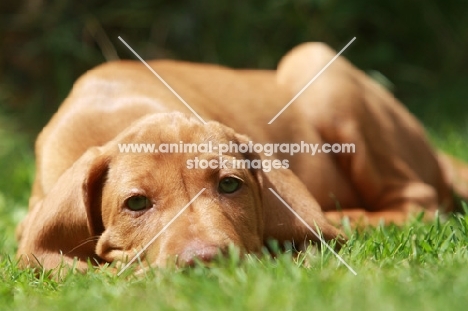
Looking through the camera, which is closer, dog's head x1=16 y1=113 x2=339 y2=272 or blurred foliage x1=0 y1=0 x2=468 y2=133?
dog's head x1=16 y1=113 x2=339 y2=272

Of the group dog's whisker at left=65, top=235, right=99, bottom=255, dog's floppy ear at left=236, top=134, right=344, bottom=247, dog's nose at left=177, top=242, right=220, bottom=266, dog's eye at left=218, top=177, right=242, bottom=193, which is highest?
dog's eye at left=218, top=177, right=242, bottom=193

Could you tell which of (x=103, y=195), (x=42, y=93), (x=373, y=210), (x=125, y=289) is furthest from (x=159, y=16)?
(x=125, y=289)

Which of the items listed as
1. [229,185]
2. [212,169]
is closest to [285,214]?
[229,185]

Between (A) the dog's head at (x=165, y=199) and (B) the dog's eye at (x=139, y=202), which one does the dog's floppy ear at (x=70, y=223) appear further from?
(B) the dog's eye at (x=139, y=202)

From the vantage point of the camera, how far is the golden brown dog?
12.1ft

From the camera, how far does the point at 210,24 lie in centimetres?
873

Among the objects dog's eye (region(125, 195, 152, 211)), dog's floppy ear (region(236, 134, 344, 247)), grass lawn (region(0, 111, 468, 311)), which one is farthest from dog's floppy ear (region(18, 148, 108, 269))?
dog's floppy ear (region(236, 134, 344, 247))

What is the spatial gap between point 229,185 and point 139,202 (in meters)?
0.39

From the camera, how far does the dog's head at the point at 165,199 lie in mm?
3604

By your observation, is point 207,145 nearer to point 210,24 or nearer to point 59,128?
point 59,128

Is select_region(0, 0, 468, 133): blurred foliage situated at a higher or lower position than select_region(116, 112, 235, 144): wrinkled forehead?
lower

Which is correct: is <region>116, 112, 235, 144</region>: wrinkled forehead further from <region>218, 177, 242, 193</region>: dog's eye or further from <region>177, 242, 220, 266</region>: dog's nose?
<region>177, 242, 220, 266</region>: dog's nose

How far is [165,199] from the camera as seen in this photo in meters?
3.65

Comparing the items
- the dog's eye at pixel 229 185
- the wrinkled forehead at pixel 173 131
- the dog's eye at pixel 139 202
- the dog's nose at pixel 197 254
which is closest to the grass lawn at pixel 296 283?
the dog's nose at pixel 197 254
